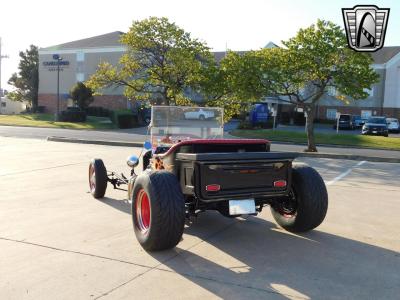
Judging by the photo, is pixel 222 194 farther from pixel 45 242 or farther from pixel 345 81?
pixel 345 81

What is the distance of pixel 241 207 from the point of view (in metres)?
5.14

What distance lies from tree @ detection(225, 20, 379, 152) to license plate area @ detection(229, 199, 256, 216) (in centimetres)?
1296

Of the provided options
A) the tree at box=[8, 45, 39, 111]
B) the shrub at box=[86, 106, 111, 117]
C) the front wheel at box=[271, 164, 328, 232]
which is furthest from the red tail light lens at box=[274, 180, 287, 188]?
the tree at box=[8, 45, 39, 111]

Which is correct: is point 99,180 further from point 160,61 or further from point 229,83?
point 160,61

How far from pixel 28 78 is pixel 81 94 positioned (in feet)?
61.0

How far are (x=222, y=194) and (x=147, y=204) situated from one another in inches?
34.3

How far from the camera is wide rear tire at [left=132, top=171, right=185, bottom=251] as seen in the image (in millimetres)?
4727

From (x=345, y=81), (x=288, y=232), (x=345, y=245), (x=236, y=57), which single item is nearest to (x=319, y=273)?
(x=345, y=245)

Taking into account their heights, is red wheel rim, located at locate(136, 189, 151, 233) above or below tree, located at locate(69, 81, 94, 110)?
below

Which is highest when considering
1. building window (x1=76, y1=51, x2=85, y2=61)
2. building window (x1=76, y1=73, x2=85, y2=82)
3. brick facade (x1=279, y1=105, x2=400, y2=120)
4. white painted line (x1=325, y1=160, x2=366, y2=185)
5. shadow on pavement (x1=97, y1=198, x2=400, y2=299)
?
building window (x1=76, y1=51, x2=85, y2=61)

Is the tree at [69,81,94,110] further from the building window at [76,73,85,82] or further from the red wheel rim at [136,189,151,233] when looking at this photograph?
the red wheel rim at [136,189,151,233]

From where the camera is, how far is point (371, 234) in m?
5.95

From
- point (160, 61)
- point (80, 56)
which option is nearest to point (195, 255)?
point (160, 61)

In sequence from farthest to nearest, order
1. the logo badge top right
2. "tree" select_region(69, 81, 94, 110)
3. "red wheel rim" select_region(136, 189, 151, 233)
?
"tree" select_region(69, 81, 94, 110), the logo badge top right, "red wheel rim" select_region(136, 189, 151, 233)
